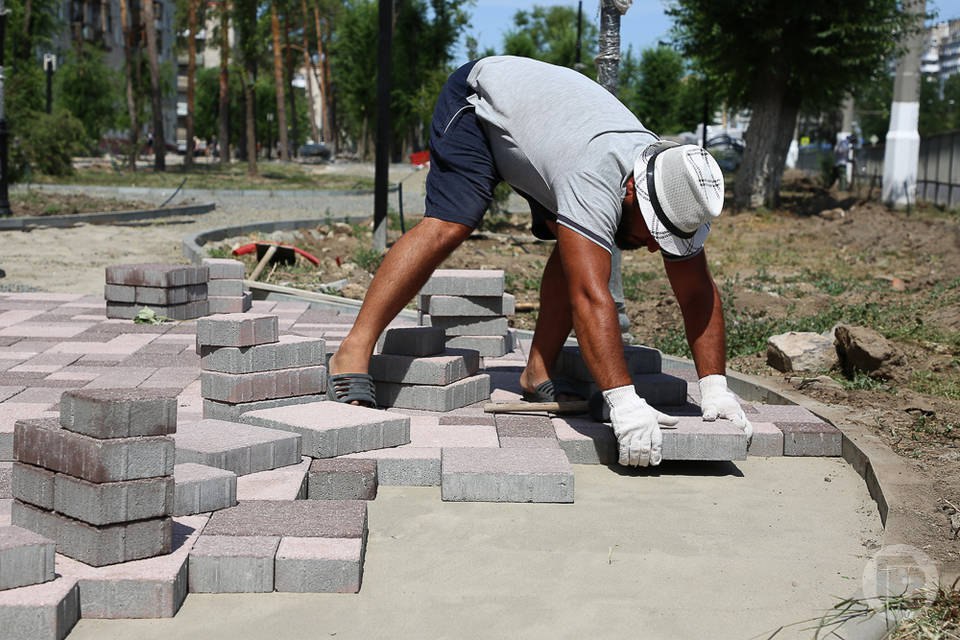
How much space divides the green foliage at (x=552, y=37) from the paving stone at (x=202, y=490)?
142ft

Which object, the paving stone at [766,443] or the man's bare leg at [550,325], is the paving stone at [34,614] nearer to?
the man's bare leg at [550,325]

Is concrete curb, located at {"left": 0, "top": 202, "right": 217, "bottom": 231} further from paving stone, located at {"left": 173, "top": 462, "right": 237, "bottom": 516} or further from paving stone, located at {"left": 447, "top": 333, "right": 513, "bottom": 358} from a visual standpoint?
paving stone, located at {"left": 173, "top": 462, "right": 237, "bottom": 516}

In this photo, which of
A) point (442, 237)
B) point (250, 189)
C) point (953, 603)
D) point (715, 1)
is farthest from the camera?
point (250, 189)

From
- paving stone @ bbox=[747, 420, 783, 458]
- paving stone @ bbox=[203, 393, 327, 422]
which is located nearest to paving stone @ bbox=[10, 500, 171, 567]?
paving stone @ bbox=[203, 393, 327, 422]

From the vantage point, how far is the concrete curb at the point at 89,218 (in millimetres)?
13469

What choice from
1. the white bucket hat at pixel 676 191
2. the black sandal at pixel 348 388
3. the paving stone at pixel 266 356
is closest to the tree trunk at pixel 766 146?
the white bucket hat at pixel 676 191

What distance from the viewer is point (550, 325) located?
486cm

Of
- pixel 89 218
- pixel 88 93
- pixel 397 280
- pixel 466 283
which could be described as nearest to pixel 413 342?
pixel 397 280

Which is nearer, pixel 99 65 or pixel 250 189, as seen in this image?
pixel 250 189

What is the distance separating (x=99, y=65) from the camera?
41.9 meters

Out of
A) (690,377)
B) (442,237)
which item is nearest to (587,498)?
(442,237)

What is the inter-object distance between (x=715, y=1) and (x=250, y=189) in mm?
9780

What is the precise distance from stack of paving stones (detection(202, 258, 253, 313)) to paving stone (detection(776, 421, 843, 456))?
13.2ft

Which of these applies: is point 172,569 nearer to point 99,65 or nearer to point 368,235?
point 368,235
